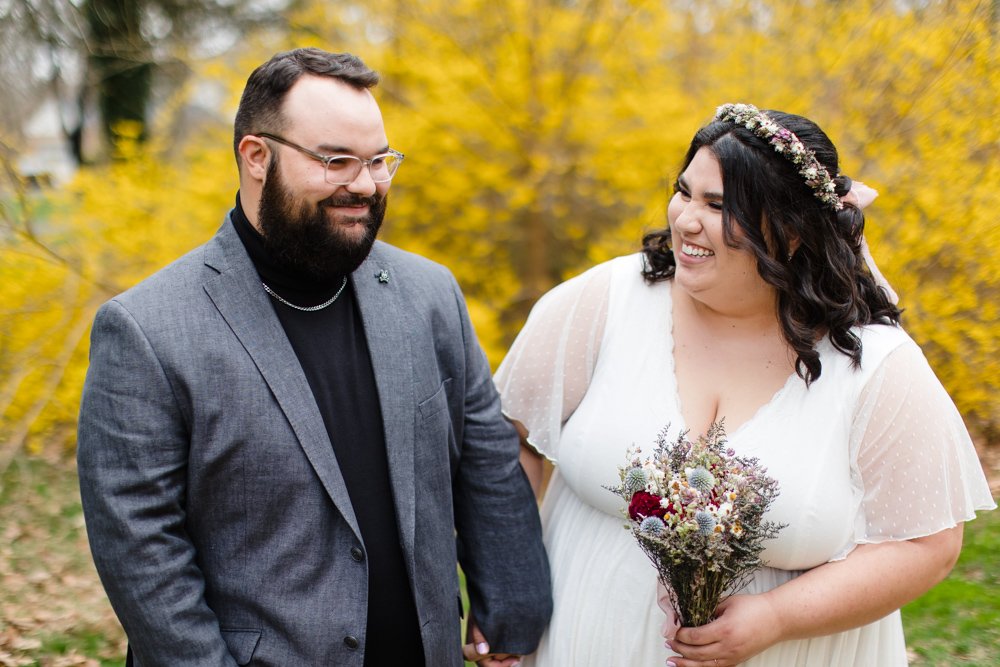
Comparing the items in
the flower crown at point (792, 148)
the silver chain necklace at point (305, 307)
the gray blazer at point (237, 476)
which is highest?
the flower crown at point (792, 148)

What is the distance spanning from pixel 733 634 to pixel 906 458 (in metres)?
0.57

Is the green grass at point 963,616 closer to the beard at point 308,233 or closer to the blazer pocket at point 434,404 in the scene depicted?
the blazer pocket at point 434,404

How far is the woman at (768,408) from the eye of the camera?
203cm

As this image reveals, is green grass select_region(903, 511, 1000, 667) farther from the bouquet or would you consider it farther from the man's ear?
the man's ear

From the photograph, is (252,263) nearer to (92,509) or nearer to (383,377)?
(383,377)

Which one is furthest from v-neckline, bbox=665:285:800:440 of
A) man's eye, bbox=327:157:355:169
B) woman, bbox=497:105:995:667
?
man's eye, bbox=327:157:355:169

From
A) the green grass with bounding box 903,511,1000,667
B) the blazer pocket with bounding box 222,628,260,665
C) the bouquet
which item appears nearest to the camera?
the bouquet

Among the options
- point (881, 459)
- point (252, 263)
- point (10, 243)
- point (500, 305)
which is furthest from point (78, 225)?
point (881, 459)

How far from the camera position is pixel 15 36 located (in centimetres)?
665

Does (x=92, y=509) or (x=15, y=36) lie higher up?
(x=15, y=36)

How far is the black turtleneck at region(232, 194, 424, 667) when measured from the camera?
2012 mm

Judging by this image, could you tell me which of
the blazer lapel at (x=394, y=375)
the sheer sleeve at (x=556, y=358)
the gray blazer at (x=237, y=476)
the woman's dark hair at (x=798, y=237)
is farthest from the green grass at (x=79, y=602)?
the blazer lapel at (x=394, y=375)

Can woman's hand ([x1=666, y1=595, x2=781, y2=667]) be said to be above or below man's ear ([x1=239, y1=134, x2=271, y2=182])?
below

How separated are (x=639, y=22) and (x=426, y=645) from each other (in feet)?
16.4
